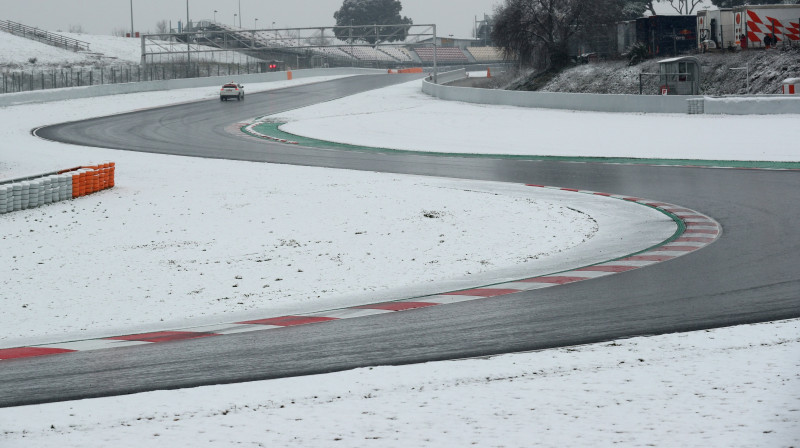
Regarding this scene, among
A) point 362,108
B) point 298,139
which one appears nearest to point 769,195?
point 298,139

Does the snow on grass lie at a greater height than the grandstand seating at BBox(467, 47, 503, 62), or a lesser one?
lesser

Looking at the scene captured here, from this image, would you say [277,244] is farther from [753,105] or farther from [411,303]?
[753,105]

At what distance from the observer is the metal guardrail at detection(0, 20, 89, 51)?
4097 inches

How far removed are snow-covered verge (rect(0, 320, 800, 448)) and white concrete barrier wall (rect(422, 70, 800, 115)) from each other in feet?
97.8

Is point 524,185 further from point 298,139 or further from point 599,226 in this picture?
point 298,139

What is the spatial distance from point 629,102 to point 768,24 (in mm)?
12818

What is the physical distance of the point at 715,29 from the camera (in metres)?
52.5

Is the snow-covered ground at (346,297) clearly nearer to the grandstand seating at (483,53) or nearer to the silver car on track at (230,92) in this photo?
the silver car on track at (230,92)

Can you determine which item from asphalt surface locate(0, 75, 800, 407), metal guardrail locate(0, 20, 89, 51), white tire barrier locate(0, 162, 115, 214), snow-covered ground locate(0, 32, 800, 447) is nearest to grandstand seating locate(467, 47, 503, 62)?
metal guardrail locate(0, 20, 89, 51)

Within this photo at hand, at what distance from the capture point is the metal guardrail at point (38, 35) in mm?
104062

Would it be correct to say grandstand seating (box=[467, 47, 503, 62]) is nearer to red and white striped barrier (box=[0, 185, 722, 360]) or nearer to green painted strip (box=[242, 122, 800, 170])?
green painted strip (box=[242, 122, 800, 170])

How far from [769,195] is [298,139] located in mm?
22750

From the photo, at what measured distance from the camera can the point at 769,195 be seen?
19516 mm

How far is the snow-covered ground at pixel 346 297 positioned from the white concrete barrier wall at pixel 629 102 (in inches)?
197
